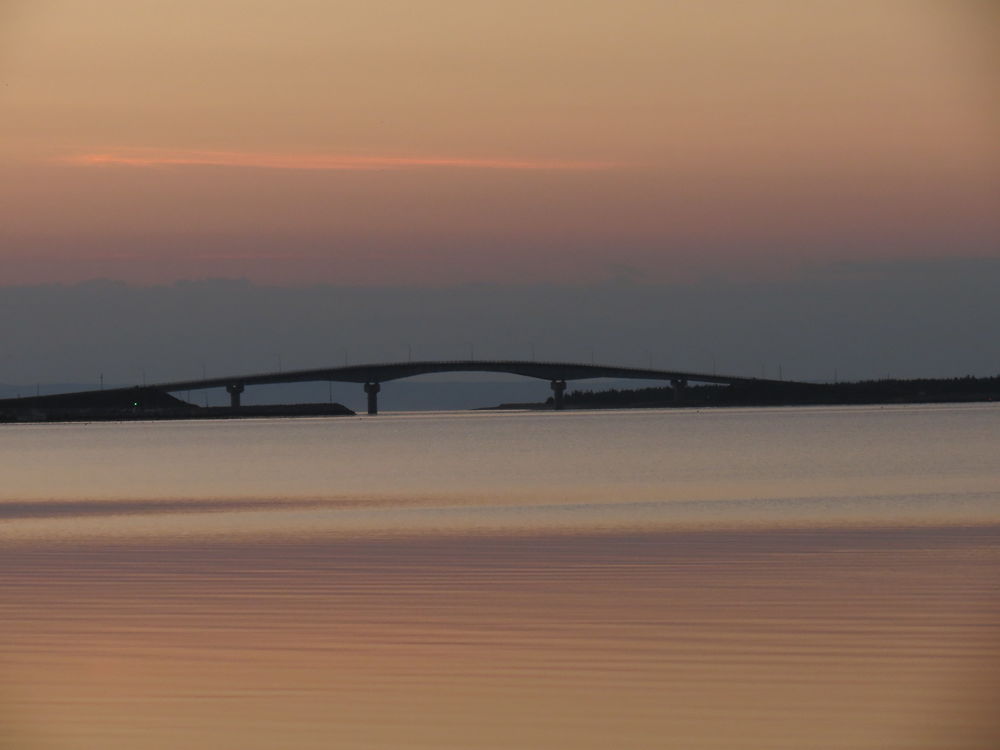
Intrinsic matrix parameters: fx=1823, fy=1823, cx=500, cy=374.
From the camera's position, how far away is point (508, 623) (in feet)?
59.2

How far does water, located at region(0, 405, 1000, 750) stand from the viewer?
1334 cm

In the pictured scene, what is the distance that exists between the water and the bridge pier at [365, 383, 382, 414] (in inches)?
4876

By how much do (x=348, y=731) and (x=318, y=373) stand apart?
485 ft

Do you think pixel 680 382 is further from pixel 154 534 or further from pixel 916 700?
pixel 916 700

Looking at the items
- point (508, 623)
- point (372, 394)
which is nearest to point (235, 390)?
point (372, 394)

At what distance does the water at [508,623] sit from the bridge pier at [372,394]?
12386 cm

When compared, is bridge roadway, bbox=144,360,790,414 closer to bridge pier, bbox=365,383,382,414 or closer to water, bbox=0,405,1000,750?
bridge pier, bbox=365,383,382,414

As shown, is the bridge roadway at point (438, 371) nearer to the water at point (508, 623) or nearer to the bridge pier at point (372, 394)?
the bridge pier at point (372, 394)

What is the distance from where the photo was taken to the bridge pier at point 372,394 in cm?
16575

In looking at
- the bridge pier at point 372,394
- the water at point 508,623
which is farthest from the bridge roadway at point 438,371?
the water at point 508,623

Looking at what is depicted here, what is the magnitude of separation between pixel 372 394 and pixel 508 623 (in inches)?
6193

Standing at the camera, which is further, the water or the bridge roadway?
the bridge roadway

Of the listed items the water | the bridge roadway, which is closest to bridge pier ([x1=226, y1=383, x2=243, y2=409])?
the bridge roadway

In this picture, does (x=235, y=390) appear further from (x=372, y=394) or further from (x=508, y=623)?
(x=508, y=623)
